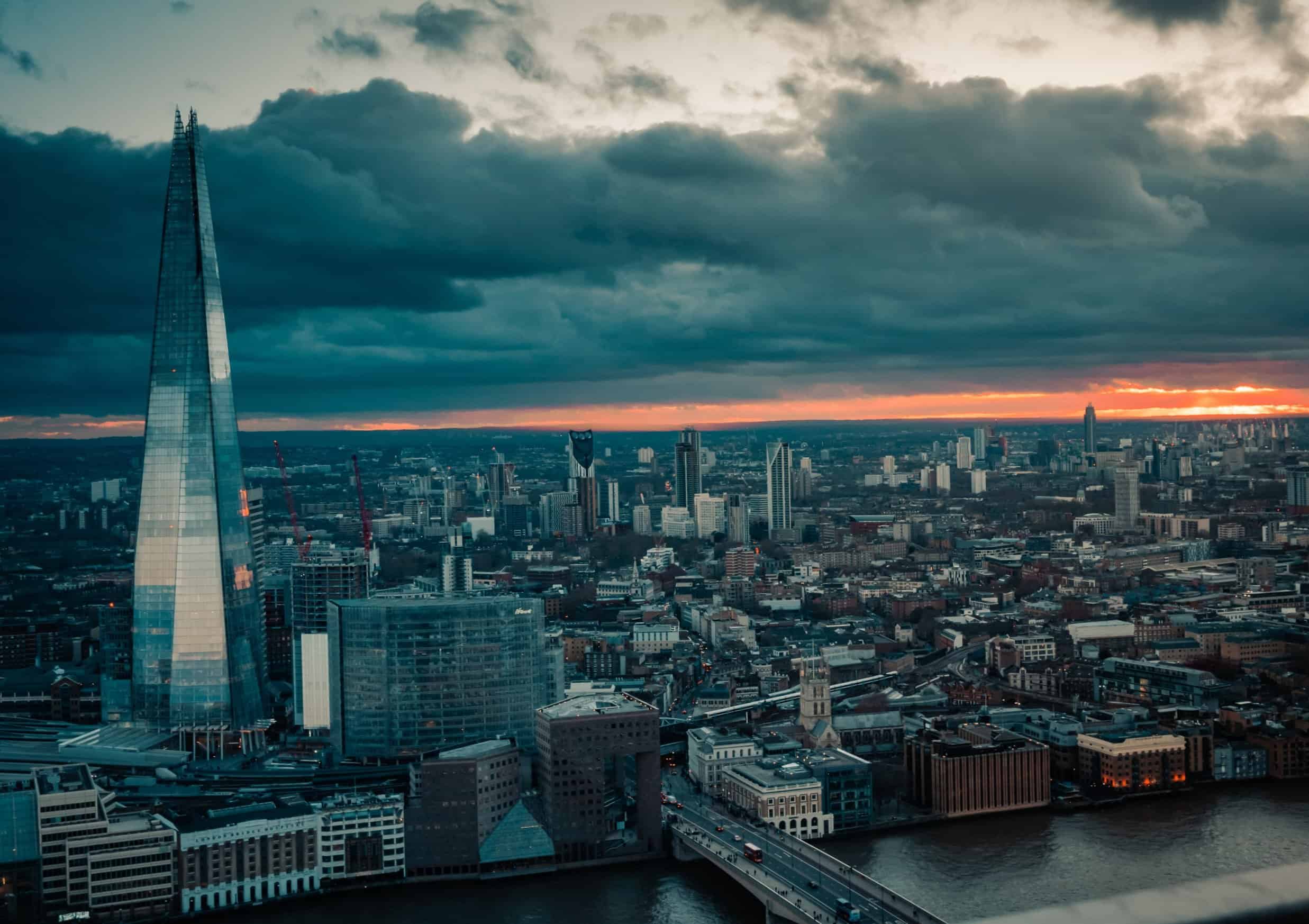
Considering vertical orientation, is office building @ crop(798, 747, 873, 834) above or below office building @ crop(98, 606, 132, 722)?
below

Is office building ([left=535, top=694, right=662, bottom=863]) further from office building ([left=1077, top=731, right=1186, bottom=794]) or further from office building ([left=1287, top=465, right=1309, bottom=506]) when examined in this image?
office building ([left=1287, top=465, right=1309, bottom=506])

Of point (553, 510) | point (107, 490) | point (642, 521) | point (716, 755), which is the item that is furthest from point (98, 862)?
point (642, 521)

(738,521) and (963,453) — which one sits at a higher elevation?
(963,453)

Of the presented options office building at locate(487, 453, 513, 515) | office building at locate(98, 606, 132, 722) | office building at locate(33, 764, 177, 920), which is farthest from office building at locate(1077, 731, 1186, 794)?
office building at locate(487, 453, 513, 515)

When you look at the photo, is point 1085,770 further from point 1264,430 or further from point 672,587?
point 1264,430

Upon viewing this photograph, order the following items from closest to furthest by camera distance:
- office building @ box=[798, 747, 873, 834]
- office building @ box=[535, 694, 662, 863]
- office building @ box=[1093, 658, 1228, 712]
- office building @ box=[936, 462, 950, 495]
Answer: office building @ box=[535, 694, 662, 863]
office building @ box=[798, 747, 873, 834]
office building @ box=[1093, 658, 1228, 712]
office building @ box=[936, 462, 950, 495]

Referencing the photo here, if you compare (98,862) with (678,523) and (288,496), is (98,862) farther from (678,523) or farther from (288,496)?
(678,523)

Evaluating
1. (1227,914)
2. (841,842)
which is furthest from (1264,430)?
(1227,914)
